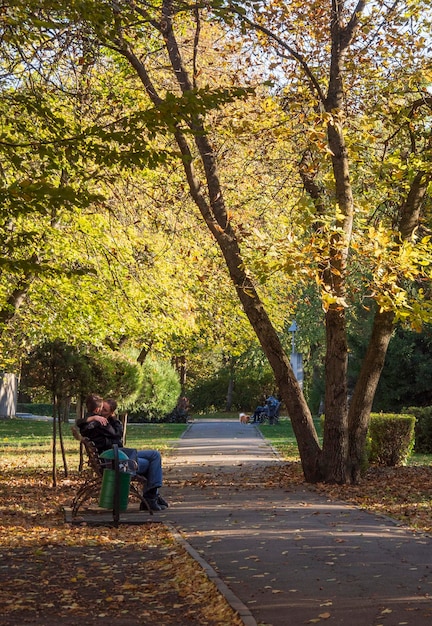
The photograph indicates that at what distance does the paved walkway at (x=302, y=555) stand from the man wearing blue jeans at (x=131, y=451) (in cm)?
32

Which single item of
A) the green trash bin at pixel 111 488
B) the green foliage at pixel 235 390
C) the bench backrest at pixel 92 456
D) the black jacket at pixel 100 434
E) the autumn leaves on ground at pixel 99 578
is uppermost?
the green foliage at pixel 235 390

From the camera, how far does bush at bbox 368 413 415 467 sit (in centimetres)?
1955

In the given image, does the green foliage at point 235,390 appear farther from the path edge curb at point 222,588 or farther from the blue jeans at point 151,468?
the path edge curb at point 222,588

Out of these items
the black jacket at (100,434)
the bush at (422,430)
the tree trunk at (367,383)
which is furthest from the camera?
the bush at (422,430)

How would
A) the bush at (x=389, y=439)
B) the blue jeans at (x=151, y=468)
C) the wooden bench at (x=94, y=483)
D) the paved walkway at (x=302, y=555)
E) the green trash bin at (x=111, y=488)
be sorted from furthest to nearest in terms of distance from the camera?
the bush at (x=389, y=439)
the blue jeans at (x=151, y=468)
the wooden bench at (x=94, y=483)
the green trash bin at (x=111, y=488)
the paved walkway at (x=302, y=555)

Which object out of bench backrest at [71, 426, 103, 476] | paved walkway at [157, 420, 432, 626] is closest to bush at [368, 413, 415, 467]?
paved walkway at [157, 420, 432, 626]

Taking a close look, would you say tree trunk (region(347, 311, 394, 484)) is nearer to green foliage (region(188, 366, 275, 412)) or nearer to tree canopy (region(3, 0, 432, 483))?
tree canopy (region(3, 0, 432, 483))

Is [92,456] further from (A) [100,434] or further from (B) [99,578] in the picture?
(B) [99,578]

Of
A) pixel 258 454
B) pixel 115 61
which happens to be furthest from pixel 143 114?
pixel 258 454

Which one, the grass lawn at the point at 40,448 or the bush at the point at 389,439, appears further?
the grass lawn at the point at 40,448

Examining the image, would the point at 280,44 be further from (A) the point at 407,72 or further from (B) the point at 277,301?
(B) the point at 277,301

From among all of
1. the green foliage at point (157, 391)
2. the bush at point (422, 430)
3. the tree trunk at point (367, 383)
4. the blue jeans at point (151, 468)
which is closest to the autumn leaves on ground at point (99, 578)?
the blue jeans at point (151, 468)

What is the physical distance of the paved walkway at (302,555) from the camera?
6.49 metres

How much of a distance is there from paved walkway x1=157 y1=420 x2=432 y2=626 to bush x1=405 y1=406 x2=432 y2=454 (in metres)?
11.4
